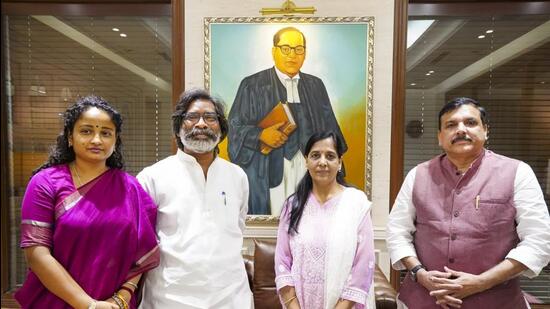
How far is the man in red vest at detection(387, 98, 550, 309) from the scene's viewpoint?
1602 millimetres

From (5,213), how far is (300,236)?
2.62m

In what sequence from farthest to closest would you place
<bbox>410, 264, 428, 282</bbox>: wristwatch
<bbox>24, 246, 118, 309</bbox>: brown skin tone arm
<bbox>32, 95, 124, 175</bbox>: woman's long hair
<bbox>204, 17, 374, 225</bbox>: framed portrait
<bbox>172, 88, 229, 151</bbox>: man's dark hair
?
<bbox>204, 17, 374, 225</bbox>: framed portrait < <bbox>172, 88, 229, 151</bbox>: man's dark hair < <bbox>410, 264, 428, 282</bbox>: wristwatch < <bbox>32, 95, 124, 175</bbox>: woman's long hair < <bbox>24, 246, 118, 309</bbox>: brown skin tone arm

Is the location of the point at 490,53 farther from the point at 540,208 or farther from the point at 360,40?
the point at 540,208

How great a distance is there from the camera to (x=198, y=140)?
1.75 m

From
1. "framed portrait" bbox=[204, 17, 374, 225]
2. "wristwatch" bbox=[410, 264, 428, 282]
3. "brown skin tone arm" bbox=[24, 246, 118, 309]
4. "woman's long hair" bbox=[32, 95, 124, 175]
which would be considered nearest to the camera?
"brown skin tone arm" bbox=[24, 246, 118, 309]

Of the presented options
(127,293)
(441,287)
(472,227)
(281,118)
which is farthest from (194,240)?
(281,118)

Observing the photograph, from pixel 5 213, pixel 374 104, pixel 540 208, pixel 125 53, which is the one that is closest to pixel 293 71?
pixel 374 104

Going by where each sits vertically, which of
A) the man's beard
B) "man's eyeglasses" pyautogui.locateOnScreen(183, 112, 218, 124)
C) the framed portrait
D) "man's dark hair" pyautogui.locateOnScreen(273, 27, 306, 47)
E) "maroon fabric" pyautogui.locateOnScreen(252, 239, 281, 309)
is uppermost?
"man's dark hair" pyautogui.locateOnScreen(273, 27, 306, 47)

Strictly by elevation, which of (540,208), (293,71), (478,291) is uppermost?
(293,71)

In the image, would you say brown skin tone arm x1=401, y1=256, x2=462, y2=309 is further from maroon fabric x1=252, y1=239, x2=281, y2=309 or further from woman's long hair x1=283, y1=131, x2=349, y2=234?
maroon fabric x1=252, y1=239, x2=281, y2=309

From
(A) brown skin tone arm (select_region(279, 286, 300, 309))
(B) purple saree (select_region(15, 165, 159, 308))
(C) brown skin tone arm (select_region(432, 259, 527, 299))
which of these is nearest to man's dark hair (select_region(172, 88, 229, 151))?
(B) purple saree (select_region(15, 165, 159, 308))

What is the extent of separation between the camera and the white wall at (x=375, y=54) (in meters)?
2.77

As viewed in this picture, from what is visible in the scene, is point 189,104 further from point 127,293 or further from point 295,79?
point 295,79

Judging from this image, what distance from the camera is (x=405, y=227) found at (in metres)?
1.80
